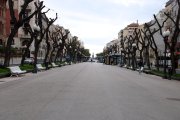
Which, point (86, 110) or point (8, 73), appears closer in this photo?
point (86, 110)

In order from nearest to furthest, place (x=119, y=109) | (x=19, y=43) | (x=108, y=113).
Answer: (x=108, y=113) → (x=119, y=109) → (x=19, y=43)

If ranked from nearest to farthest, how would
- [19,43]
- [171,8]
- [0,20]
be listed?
[0,20], [171,8], [19,43]

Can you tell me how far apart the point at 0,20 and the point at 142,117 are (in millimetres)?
62397

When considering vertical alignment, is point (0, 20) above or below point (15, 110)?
above

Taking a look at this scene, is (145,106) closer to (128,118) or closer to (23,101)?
(128,118)

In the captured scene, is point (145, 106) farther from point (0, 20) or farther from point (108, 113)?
point (0, 20)

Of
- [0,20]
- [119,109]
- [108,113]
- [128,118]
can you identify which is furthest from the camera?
[0,20]

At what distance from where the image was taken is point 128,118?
33.6 feet

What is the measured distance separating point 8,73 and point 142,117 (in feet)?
74.8

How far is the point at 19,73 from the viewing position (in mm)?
33219

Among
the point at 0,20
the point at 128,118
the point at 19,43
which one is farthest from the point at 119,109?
the point at 19,43

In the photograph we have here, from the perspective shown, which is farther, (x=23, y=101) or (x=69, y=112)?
(x=23, y=101)

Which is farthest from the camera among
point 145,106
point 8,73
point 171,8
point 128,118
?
point 171,8

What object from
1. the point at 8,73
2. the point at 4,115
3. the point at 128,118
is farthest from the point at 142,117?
the point at 8,73
